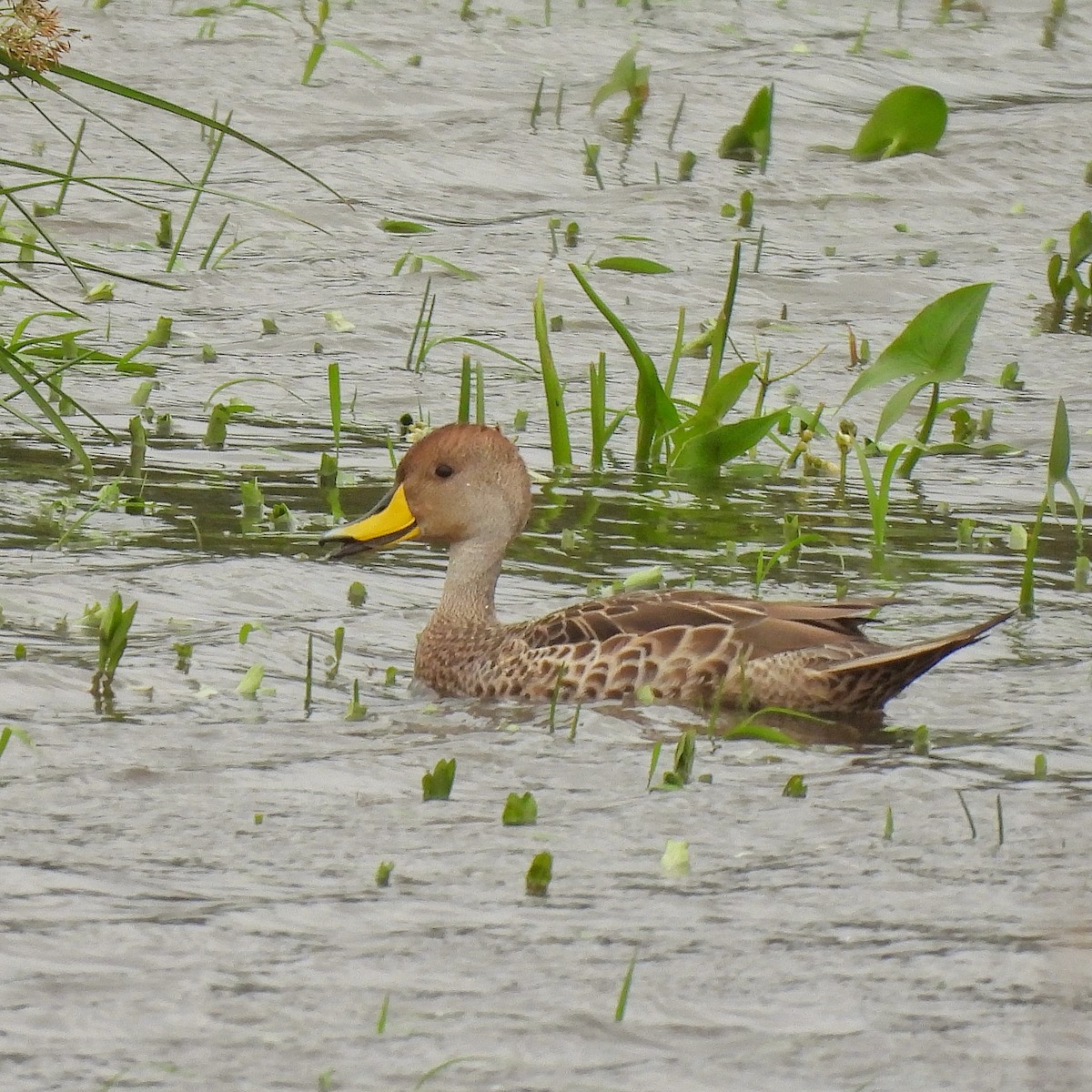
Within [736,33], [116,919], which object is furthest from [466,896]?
[736,33]

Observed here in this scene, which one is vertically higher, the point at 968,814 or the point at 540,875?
the point at 968,814

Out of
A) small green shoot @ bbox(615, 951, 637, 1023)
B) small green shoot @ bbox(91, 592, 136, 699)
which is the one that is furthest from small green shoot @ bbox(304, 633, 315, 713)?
small green shoot @ bbox(615, 951, 637, 1023)

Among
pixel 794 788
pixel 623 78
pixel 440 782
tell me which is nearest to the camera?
pixel 440 782

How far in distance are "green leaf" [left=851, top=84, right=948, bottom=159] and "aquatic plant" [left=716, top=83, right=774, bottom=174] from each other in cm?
56

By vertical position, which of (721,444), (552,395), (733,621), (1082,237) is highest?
(1082,237)

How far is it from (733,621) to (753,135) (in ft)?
22.8

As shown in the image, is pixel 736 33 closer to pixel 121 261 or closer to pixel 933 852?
pixel 121 261

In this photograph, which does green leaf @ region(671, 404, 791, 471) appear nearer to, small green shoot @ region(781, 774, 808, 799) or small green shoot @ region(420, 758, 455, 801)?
small green shoot @ region(781, 774, 808, 799)

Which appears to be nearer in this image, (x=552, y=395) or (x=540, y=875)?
(x=540, y=875)

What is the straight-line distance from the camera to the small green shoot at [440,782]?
5.11 meters

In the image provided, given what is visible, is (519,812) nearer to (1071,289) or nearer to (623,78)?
(1071,289)

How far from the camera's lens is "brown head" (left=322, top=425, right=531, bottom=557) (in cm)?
677

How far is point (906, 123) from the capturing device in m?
11.4

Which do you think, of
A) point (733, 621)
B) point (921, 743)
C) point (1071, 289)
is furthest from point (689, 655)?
point (1071, 289)
